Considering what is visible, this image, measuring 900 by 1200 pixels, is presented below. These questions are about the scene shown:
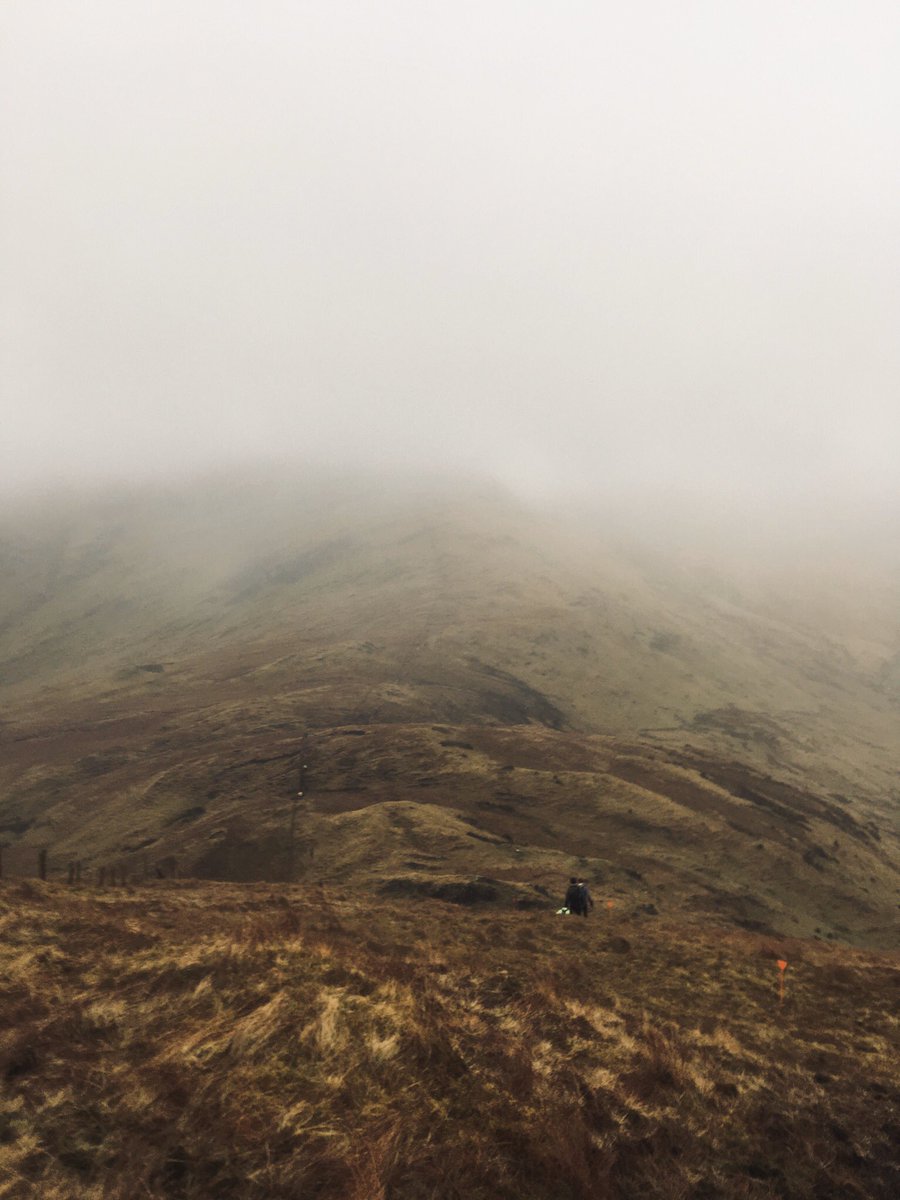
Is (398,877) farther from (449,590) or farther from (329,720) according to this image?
(449,590)

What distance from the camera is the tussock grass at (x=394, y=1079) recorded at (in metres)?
9.63

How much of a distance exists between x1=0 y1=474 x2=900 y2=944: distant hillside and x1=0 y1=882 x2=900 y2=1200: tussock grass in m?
24.1

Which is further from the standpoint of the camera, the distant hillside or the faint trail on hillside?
the faint trail on hillside

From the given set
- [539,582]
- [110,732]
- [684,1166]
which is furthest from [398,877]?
[539,582]

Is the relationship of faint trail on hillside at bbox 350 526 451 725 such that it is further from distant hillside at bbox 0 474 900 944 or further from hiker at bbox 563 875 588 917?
hiker at bbox 563 875 588 917

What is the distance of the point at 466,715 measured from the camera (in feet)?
257

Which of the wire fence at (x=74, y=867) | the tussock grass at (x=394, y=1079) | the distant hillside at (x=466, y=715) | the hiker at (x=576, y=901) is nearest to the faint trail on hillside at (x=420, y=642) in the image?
the distant hillside at (x=466, y=715)

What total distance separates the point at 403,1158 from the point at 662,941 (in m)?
18.3

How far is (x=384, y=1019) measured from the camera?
12617mm

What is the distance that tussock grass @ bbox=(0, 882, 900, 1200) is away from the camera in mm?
9633

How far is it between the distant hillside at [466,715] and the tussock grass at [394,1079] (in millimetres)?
24128

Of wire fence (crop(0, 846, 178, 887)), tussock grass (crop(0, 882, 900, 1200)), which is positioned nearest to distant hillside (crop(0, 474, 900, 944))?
wire fence (crop(0, 846, 178, 887))

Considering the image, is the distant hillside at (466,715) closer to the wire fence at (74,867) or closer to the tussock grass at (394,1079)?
the wire fence at (74,867)

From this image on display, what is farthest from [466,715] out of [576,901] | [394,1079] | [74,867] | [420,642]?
[394,1079]
